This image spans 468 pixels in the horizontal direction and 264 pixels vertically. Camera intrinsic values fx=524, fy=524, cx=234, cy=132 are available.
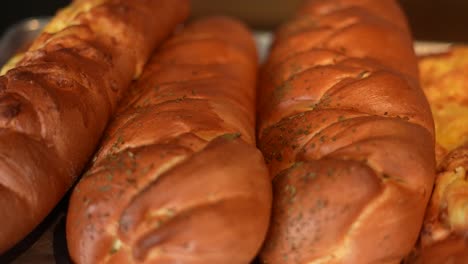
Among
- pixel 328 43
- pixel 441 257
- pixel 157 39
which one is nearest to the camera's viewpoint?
pixel 441 257

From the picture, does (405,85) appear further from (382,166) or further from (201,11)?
(201,11)

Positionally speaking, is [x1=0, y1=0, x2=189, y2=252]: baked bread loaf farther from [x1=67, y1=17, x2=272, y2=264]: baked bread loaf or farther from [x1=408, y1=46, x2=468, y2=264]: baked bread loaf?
[x1=408, y1=46, x2=468, y2=264]: baked bread loaf

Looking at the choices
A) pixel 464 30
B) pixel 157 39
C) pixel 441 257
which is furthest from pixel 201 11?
pixel 441 257

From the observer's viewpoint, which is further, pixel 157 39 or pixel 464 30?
pixel 464 30

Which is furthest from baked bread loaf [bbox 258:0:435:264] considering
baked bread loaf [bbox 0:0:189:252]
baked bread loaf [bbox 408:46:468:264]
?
baked bread loaf [bbox 0:0:189:252]

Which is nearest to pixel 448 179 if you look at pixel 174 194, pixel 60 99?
pixel 174 194

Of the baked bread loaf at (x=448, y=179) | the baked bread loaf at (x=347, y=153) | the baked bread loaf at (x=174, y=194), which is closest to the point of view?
the baked bread loaf at (x=174, y=194)

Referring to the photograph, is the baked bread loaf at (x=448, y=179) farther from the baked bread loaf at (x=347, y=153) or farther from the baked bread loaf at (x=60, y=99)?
the baked bread loaf at (x=60, y=99)

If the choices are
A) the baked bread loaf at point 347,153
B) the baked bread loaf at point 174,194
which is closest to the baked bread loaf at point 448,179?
the baked bread loaf at point 347,153
